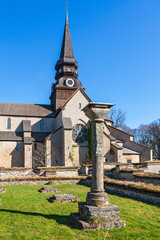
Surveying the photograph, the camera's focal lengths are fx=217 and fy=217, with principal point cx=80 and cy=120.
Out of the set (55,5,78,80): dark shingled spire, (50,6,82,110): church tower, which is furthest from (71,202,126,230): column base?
(55,5,78,80): dark shingled spire

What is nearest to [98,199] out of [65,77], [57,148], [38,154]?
[57,148]

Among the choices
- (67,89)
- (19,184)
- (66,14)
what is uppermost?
(66,14)

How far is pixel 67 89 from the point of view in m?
40.2

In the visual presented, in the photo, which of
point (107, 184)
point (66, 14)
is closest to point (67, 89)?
point (66, 14)

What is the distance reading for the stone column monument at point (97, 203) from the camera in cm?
676

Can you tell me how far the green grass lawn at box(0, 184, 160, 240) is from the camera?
6004mm

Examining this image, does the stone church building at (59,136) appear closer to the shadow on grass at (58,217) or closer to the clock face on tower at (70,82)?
the clock face on tower at (70,82)

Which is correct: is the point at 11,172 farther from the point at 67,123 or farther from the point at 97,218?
the point at 97,218

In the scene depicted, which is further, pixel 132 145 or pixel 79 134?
pixel 132 145

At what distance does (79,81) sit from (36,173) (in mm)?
23130

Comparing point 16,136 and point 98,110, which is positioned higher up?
point 16,136

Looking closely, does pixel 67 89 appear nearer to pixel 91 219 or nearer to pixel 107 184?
pixel 107 184

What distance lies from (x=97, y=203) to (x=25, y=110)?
3499 cm

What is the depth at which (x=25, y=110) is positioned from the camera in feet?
132
